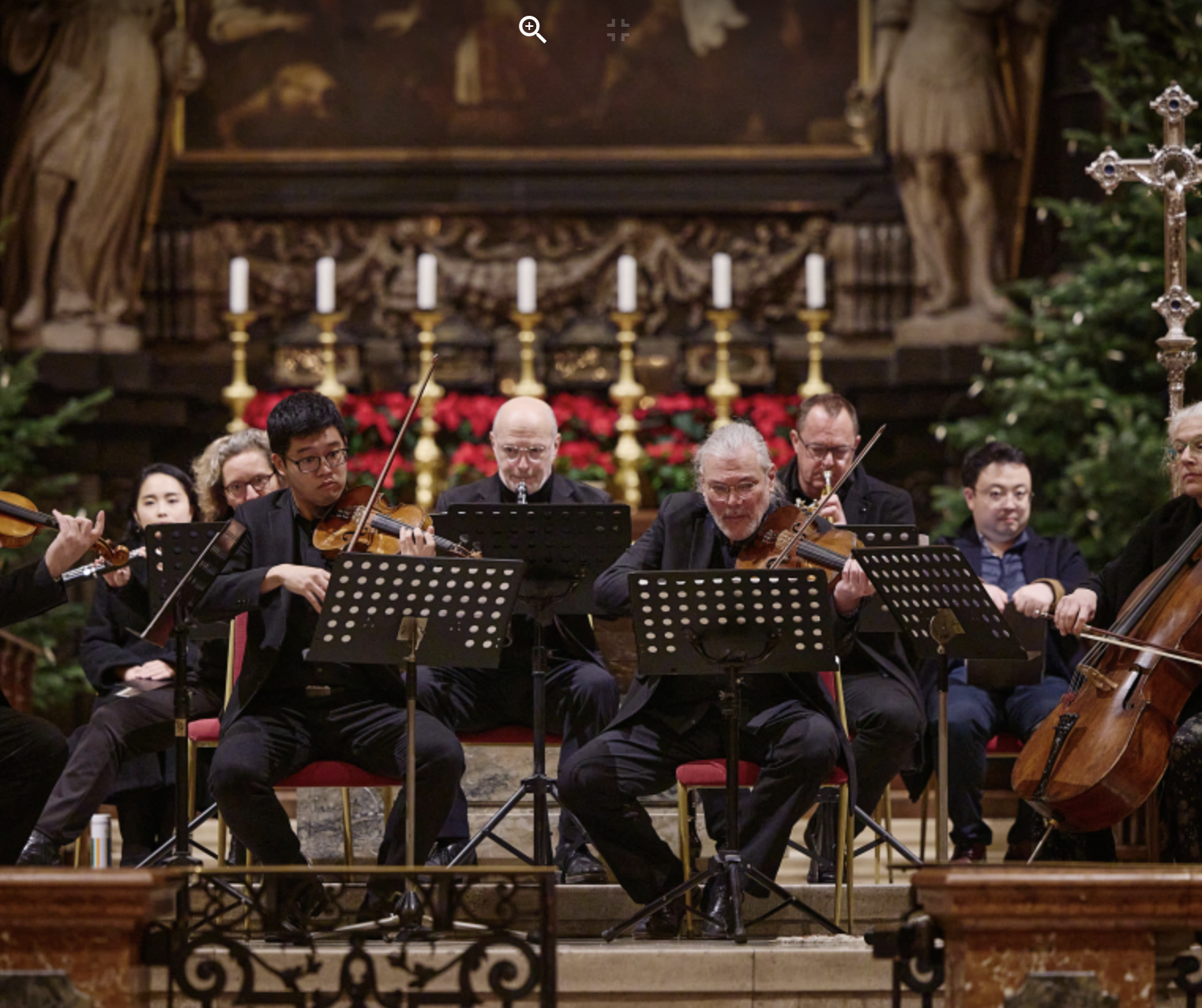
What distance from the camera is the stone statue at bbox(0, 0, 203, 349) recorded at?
9234 millimetres

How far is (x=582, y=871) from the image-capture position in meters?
5.43

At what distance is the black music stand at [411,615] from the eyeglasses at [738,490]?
788mm

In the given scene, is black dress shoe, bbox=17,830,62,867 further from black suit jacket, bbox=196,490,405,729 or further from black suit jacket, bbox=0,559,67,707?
black suit jacket, bbox=196,490,405,729

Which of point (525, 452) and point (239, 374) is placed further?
point (239, 374)

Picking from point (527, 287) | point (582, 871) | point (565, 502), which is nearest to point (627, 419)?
point (527, 287)

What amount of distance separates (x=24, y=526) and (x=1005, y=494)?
3318 millimetres

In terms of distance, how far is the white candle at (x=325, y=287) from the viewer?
8.41 metres

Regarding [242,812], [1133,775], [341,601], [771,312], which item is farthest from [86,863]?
[771,312]

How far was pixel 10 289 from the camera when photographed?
30.7 feet

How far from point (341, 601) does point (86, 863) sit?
7.03 feet

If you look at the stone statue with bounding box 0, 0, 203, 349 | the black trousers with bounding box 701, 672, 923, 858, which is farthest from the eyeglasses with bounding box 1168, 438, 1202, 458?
the stone statue with bounding box 0, 0, 203, 349

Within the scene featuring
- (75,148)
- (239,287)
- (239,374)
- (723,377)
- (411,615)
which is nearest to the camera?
(411,615)

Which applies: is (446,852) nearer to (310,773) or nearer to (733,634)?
(310,773)

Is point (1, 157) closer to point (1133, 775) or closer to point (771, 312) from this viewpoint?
point (771, 312)
